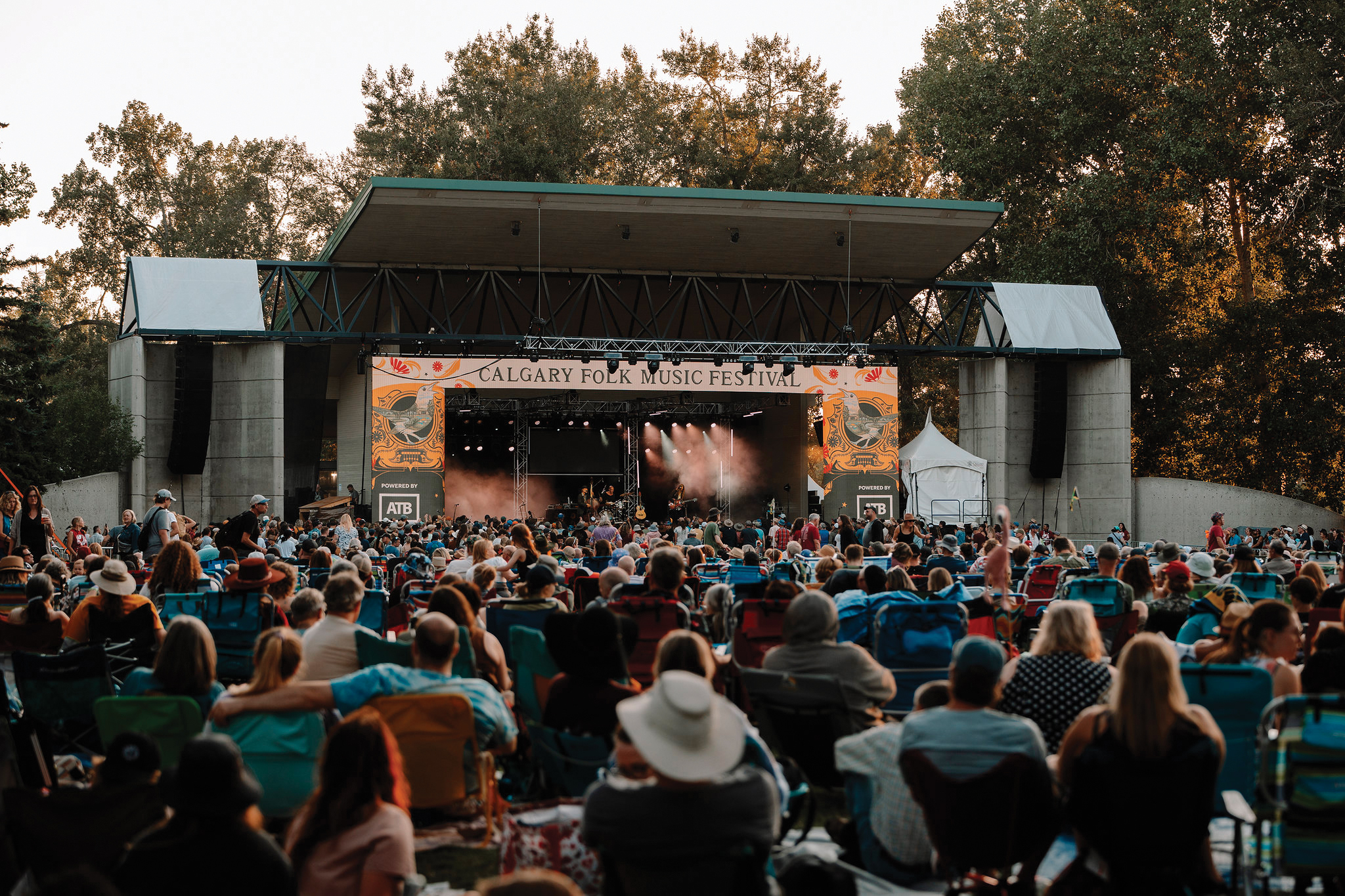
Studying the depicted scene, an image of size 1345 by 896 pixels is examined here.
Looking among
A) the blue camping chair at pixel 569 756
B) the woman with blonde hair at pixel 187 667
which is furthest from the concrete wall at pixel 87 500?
the blue camping chair at pixel 569 756

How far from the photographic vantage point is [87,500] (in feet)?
69.1

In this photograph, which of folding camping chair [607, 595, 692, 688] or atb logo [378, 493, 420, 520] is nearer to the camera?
folding camping chair [607, 595, 692, 688]

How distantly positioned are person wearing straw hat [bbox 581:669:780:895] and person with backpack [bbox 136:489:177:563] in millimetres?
10684

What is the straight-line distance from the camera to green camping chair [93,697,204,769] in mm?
3945

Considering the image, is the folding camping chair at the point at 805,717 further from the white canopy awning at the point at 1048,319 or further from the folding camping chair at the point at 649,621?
the white canopy awning at the point at 1048,319

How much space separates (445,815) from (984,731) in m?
2.21

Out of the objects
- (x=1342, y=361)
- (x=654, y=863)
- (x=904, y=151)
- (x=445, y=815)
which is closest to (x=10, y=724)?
(x=445, y=815)

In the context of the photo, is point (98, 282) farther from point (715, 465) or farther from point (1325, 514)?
point (1325, 514)

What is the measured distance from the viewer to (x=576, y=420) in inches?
1119

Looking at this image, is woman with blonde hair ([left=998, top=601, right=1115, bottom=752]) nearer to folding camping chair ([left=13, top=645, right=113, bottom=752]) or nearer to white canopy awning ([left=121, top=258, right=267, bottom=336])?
folding camping chair ([left=13, top=645, right=113, bottom=752])

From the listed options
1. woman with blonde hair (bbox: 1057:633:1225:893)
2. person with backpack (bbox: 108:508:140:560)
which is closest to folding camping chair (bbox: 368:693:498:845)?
woman with blonde hair (bbox: 1057:633:1225:893)

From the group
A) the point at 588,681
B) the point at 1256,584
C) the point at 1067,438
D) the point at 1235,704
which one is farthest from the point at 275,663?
the point at 1067,438

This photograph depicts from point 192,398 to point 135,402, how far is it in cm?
119

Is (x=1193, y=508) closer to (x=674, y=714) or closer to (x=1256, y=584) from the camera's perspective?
(x=1256, y=584)
